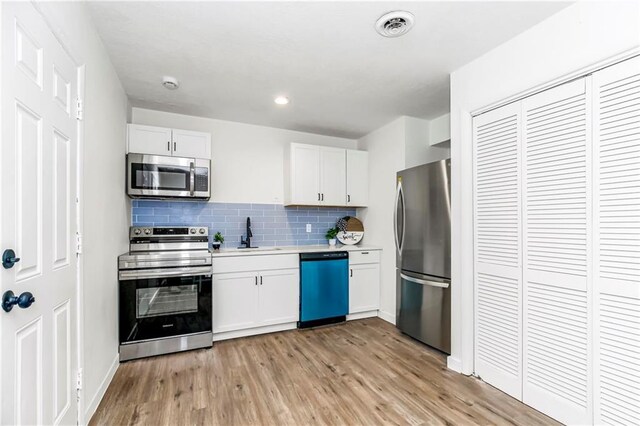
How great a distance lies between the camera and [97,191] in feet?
6.74

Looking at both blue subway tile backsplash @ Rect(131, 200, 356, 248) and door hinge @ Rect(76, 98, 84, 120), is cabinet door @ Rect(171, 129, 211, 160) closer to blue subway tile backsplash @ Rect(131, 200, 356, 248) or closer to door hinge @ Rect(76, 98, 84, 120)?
blue subway tile backsplash @ Rect(131, 200, 356, 248)

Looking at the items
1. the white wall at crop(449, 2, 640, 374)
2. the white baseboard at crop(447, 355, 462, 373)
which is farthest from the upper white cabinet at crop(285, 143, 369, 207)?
the white baseboard at crop(447, 355, 462, 373)

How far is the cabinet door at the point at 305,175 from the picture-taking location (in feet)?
12.8

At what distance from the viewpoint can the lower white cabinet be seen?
3.20 m

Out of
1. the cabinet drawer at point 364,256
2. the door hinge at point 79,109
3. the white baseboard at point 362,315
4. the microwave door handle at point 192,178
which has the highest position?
the door hinge at point 79,109

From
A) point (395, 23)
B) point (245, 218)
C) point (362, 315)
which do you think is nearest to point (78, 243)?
point (245, 218)

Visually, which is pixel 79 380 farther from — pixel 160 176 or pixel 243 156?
pixel 243 156

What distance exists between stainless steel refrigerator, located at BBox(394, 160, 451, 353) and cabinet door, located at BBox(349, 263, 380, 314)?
1.72 feet

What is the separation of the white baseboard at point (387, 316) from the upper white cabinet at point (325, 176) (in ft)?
4.98

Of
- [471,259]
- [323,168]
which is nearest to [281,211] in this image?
[323,168]

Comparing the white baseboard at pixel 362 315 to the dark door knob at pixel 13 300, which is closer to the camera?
the dark door knob at pixel 13 300

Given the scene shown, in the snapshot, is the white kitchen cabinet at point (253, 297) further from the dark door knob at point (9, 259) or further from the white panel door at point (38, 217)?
the dark door knob at point (9, 259)

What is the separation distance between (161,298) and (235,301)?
2.42 ft

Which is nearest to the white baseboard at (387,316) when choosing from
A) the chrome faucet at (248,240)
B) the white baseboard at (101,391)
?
the chrome faucet at (248,240)
